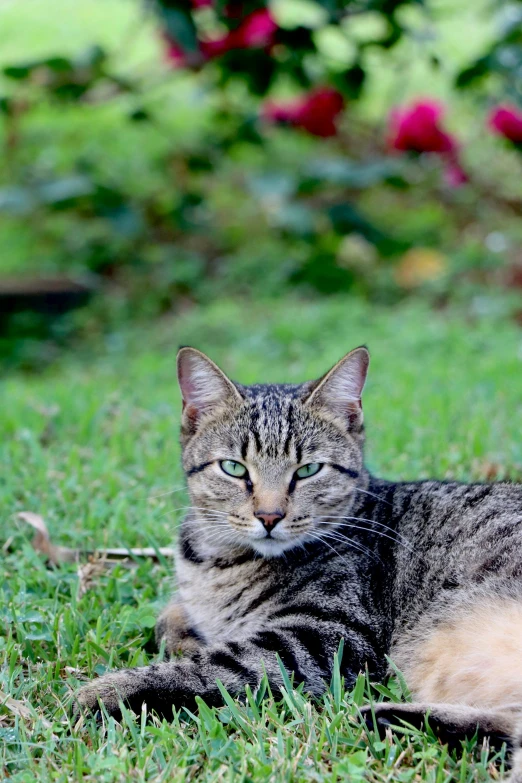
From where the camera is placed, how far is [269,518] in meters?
2.47

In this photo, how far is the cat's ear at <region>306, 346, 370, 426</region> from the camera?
2738 millimetres

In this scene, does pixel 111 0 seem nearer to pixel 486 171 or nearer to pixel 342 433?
pixel 486 171

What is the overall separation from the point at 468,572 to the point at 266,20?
15.3 ft

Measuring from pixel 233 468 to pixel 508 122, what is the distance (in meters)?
5.00

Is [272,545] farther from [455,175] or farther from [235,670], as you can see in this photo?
[455,175]

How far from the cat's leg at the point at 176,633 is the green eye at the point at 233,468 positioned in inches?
17.4

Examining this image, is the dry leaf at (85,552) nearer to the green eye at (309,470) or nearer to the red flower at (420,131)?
the green eye at (309,470)

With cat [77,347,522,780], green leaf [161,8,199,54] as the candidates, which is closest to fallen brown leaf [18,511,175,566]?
cat [77,347,522,780]

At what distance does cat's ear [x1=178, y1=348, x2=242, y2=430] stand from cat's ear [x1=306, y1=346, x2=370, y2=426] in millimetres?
267

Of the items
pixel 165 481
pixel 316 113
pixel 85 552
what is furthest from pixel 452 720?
pixel 316 113

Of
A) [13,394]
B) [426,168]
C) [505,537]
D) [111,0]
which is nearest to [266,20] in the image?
[426,168]

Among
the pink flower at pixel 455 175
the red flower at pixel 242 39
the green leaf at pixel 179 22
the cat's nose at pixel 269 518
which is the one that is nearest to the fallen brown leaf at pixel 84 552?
the cat's nose at pixel 269 518

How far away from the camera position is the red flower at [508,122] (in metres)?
6.60

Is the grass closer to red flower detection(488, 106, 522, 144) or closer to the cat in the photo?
the cat
